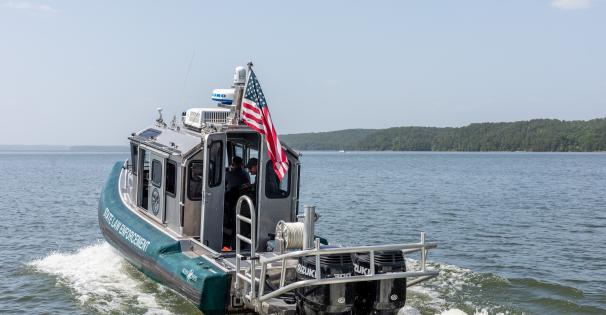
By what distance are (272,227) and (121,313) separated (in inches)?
102

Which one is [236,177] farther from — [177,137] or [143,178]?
[143,178]

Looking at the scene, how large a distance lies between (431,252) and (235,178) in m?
7.00

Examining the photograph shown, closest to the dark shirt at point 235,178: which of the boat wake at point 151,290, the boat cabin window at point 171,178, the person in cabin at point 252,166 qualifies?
the person in cabin at point 252,166

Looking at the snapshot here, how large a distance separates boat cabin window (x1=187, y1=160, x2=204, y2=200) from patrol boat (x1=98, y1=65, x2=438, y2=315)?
15mm

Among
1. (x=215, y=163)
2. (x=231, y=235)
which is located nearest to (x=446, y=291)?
(x=231, y=235)

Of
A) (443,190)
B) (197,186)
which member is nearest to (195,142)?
(197,186)

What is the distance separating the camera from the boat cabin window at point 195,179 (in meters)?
10.8

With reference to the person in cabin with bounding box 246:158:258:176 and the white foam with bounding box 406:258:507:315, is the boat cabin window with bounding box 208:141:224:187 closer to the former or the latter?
the person in cabin with bounding box 246:158:258:176

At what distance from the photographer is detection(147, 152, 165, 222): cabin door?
1168cm

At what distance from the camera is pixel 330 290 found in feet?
26.9

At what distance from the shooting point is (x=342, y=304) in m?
8.28

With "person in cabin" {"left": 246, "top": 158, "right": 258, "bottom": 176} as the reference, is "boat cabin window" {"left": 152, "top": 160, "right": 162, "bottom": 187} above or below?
below

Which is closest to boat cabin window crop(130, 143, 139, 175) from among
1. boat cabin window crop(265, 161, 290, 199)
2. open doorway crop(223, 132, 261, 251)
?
open doorway crop(223, 132, 261, 251)

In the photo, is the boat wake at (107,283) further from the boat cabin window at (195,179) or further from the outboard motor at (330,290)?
the outboard motor at (330,290)
